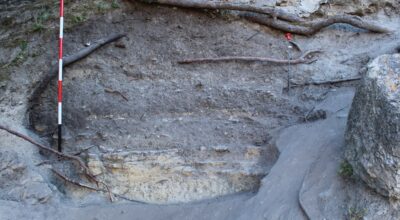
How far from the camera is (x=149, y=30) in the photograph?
6.00 metres

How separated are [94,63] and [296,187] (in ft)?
8.72

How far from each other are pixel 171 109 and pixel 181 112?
0.11 metres

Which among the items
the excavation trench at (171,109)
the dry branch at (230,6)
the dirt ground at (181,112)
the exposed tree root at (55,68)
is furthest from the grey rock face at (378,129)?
the exposed tree root at (55,68)

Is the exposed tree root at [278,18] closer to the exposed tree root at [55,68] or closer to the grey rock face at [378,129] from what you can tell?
the exposed tree root at [55,68]

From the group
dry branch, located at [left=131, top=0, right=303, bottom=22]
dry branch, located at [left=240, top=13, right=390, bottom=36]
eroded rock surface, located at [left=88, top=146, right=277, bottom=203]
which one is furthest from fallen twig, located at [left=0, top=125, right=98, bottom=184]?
dry branch, located at [left=240, top=13, right=390, bottom=36]

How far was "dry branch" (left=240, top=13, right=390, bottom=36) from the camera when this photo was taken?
5883mm

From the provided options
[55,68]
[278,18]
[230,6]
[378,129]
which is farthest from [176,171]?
[278,18]

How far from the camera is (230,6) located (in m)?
5.89

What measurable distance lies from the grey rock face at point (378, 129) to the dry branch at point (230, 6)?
225cm

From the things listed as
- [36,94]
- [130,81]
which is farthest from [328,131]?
[36,94]

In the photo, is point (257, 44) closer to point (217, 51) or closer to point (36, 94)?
point (217, 51)

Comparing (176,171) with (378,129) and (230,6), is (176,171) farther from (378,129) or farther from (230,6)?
(230,6)

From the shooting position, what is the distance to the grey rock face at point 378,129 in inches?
136

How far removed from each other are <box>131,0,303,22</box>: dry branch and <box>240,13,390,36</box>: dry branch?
0.07 m
